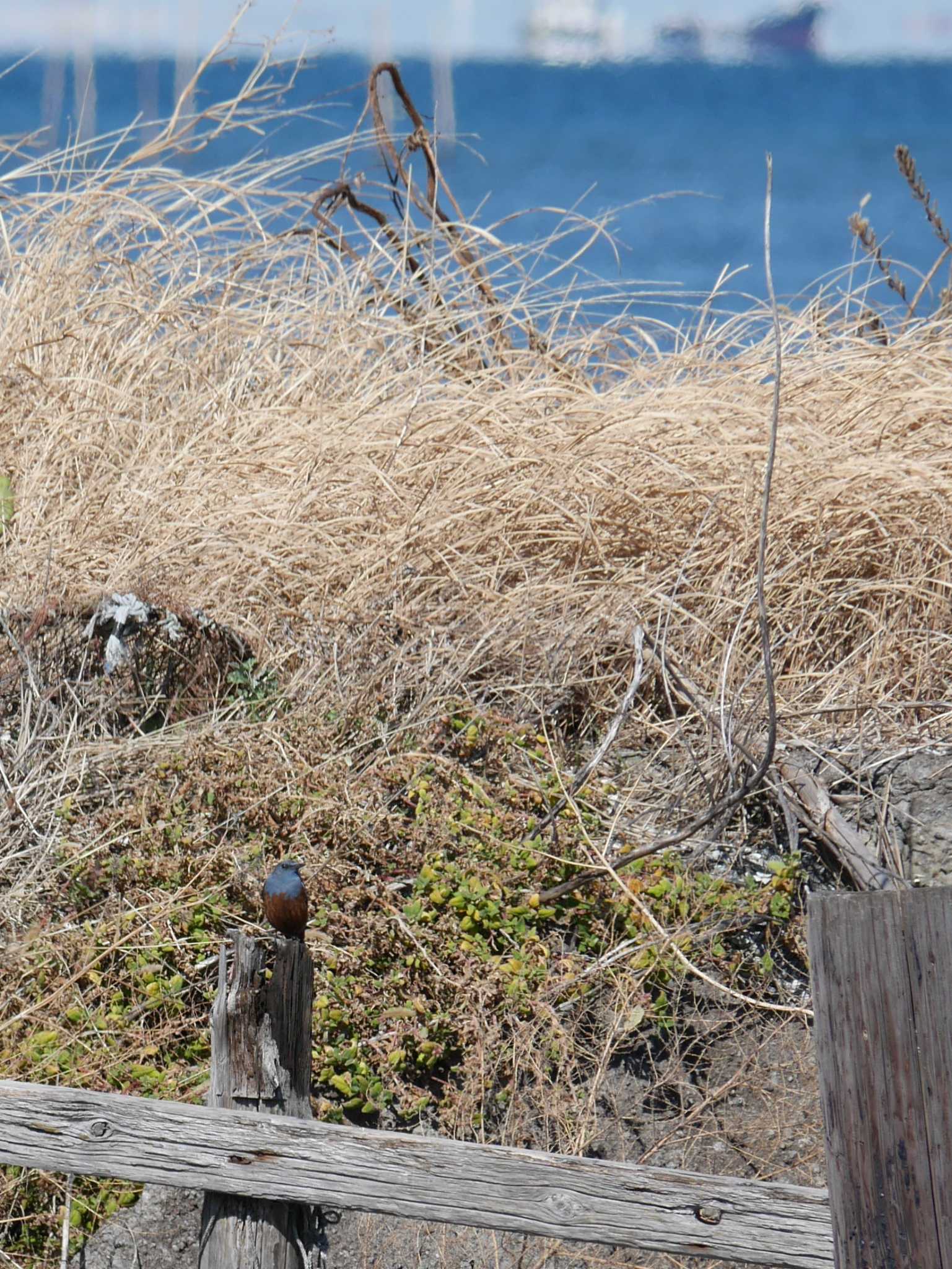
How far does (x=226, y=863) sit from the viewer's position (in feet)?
10.6

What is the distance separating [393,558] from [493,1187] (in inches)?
96.3

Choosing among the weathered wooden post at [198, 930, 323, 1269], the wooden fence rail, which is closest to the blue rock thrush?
the weathered wooden post at [198, 930, 323, 1269]

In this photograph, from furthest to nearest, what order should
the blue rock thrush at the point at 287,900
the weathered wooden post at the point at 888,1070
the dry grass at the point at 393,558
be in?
the dry grass at the point at 393,558 → the blue rock thrush at the point at 287,900 → the weathered wooden post at the point at 888,1070

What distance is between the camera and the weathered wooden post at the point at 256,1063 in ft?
6.65

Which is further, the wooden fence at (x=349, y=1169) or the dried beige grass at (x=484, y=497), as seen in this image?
the dried beige grass at (x=484, y=497)

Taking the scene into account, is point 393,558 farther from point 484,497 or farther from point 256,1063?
point 256,1063

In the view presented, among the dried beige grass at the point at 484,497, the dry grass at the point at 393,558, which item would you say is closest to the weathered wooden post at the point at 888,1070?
the dry grass at the point at 393,558

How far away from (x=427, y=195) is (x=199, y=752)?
3.86m

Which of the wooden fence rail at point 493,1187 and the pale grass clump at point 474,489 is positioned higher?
the pale grass clump at point 474,489

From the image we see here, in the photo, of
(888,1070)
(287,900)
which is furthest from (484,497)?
(888,1070)

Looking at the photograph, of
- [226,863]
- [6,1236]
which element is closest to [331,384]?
[226,863]

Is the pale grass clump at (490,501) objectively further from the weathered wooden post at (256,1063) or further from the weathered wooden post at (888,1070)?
the weathered wooden post at (888,1070)

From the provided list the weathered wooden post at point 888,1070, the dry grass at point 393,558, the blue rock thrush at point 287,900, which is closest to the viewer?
the weathered wooden post at point 888,1070

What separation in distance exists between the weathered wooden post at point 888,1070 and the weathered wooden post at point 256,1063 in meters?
0.97
